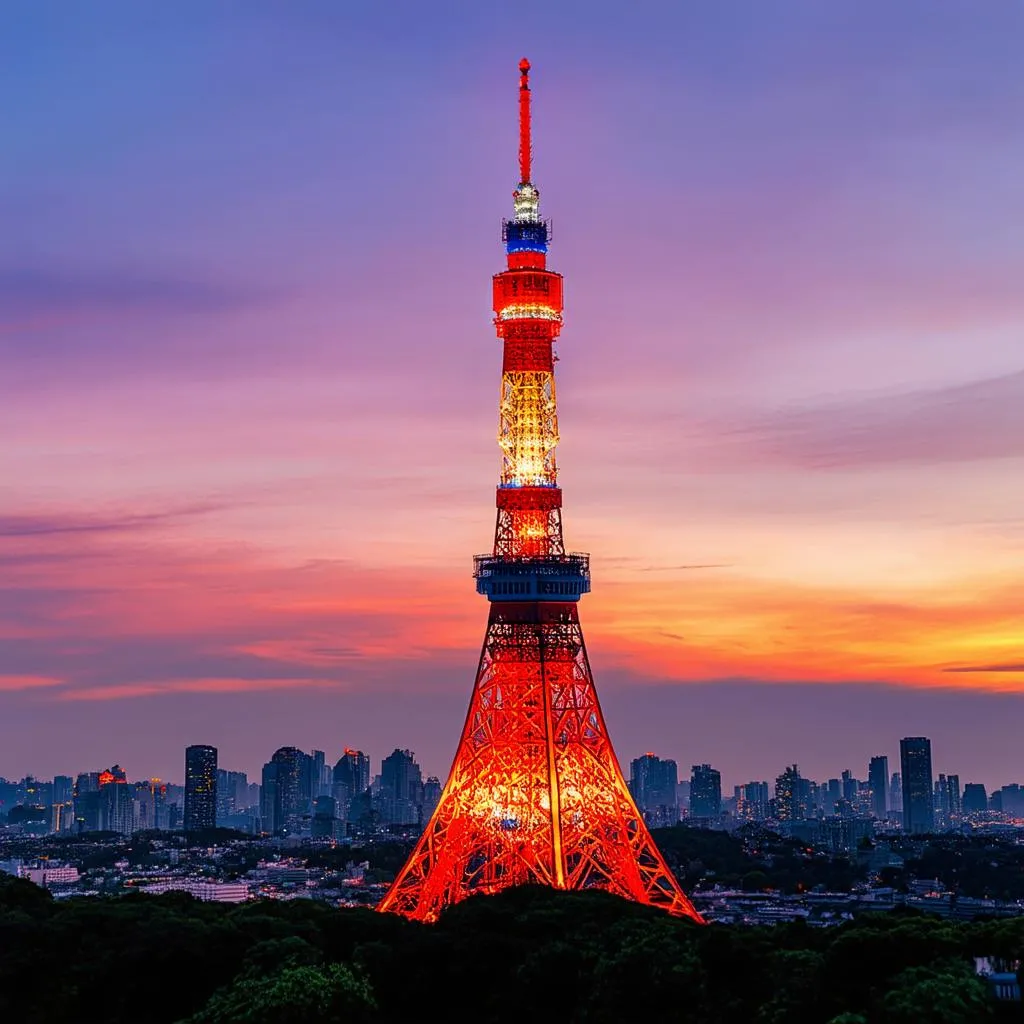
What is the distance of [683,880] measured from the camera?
101000 mm

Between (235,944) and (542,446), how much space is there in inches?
740

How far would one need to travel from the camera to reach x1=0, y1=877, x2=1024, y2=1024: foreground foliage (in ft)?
93.8

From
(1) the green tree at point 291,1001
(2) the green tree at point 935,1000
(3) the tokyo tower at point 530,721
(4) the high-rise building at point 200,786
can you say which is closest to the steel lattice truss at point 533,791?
(3) the tokyo tower at point 530,721

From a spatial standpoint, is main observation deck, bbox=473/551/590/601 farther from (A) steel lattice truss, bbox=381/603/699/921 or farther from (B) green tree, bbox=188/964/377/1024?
(B) green tree, bbox=188/964/377/1024

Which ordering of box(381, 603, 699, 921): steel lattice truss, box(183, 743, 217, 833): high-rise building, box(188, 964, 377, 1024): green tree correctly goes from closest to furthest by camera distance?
box(188, 964, 377, 1024): green tree
box(381, 603, 699, 921): steel lattice truss
box(183, 743, 217, 833): high-rise building

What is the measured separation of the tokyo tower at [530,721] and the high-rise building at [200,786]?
146 meters

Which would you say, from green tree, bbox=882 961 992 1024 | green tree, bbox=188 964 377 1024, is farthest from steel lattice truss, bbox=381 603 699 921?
green tree, bbox=882 961 992 1024

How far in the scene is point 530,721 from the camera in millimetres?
47031

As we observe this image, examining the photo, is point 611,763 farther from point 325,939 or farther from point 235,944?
point 235,944

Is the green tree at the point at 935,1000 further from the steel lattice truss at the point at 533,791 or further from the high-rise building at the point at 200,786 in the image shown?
the high-rise building at the point at 200,786

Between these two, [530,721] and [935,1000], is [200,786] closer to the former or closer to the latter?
[530,721]

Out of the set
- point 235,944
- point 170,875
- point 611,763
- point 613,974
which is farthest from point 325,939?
point 170,875

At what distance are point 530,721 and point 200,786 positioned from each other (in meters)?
151

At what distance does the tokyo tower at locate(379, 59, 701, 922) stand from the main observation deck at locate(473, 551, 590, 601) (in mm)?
40
